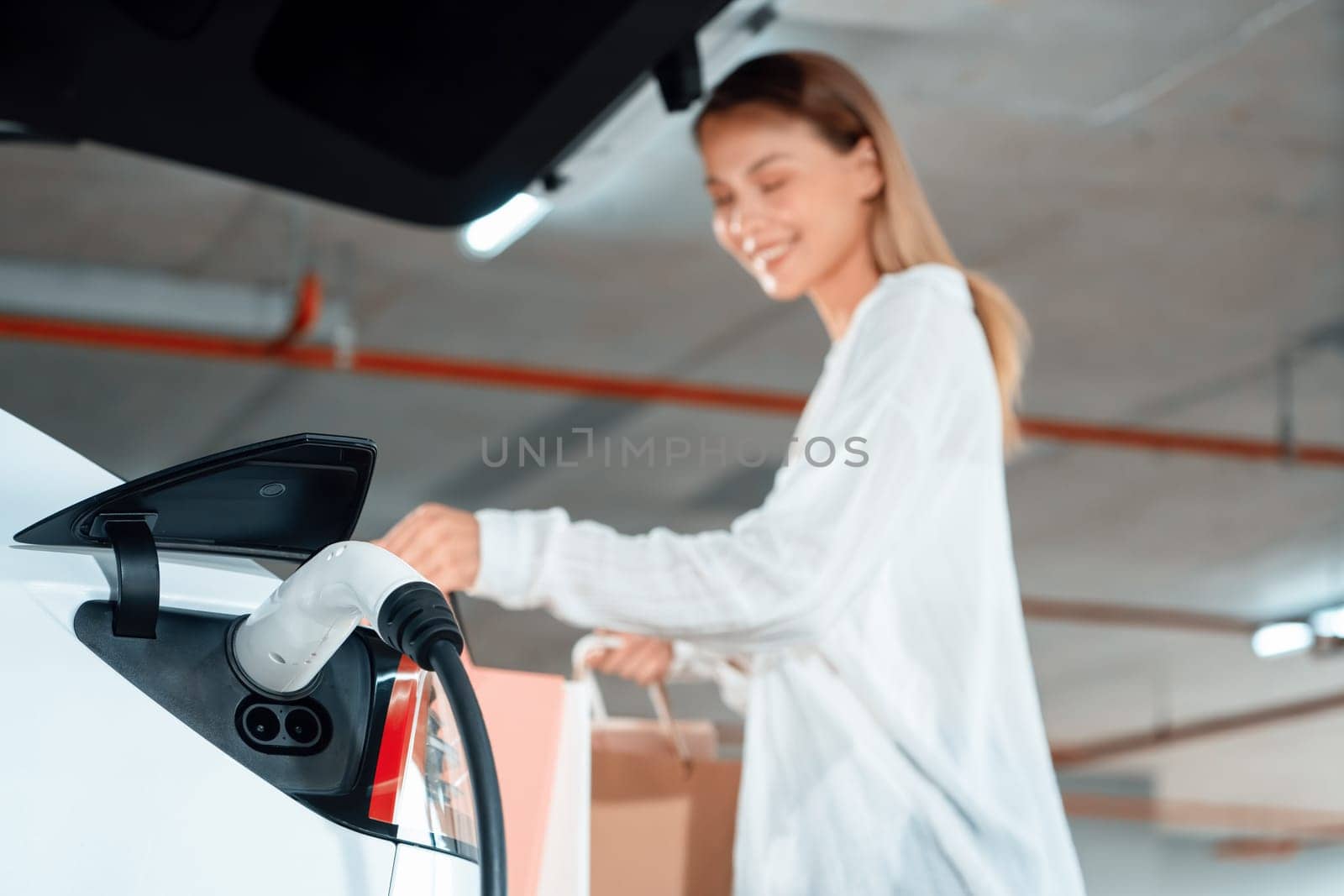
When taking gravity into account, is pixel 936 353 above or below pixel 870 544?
above

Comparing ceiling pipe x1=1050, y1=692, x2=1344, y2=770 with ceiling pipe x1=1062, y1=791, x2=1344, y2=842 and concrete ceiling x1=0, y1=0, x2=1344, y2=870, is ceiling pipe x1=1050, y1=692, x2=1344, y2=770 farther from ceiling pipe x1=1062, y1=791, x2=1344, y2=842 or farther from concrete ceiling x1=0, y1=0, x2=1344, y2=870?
concrete ceiling x1=0, y1=0, x2=1344, y2=870

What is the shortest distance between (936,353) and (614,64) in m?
0.37

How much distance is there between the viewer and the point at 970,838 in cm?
110

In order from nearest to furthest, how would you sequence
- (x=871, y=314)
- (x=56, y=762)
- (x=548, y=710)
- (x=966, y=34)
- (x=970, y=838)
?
1. (x=56, y=762)
2. (x=548, y=710)
3. (x=970, y=838)
4. (x=871, y=314)
5. (x=966, y=34)

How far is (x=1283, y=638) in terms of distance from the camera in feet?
20.4

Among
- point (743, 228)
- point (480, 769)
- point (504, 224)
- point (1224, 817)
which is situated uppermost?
point (504, 224)

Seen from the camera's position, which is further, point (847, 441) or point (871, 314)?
point (871, 314)

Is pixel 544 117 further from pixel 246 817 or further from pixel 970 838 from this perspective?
pixel 246 817

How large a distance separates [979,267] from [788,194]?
2567mm

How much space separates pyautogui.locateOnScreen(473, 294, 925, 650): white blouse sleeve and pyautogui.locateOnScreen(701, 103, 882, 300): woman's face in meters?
0.36

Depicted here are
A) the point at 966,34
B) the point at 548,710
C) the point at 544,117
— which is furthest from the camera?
the point at 966,34

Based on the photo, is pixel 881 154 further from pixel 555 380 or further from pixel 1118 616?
pixel 1118 616

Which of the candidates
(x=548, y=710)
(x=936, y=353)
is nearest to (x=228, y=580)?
(x=548, y=710)

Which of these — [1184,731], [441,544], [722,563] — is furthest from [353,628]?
[1184,731]
